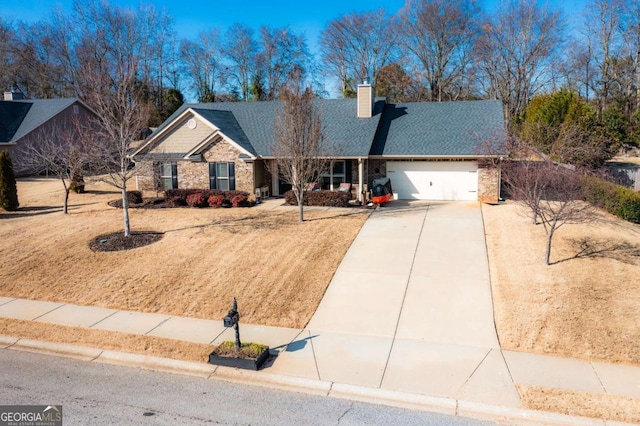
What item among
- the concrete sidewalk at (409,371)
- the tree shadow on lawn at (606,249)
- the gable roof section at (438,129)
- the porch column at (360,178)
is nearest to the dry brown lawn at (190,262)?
the concrete sidewalk at (409,371)

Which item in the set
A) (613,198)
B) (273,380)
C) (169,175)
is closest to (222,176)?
(169,175)

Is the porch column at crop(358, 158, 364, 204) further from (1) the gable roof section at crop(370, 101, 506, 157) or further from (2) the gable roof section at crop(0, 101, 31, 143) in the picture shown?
(2) the gable roof section at crop(0, 101, 31, 143)

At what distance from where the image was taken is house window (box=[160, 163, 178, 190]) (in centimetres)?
2295

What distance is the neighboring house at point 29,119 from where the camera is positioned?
1246 inches

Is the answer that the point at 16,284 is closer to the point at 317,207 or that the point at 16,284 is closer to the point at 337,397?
the point at 337,397

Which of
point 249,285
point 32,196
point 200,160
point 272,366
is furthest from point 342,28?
point 272,366

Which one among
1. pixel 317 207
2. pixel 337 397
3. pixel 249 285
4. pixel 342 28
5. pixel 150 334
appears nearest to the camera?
pixel 337 397

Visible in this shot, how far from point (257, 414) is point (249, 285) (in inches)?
205

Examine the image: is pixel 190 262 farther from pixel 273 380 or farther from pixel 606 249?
pixel 606 249

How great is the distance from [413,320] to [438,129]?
15114 millimetres

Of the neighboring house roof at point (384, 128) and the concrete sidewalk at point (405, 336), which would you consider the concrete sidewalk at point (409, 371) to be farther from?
the neighboring house roof at point (384, 128)

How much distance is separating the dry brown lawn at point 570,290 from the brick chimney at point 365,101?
10664mm

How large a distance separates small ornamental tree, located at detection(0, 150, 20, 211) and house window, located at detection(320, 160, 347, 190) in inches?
545

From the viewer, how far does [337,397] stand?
277 inches
